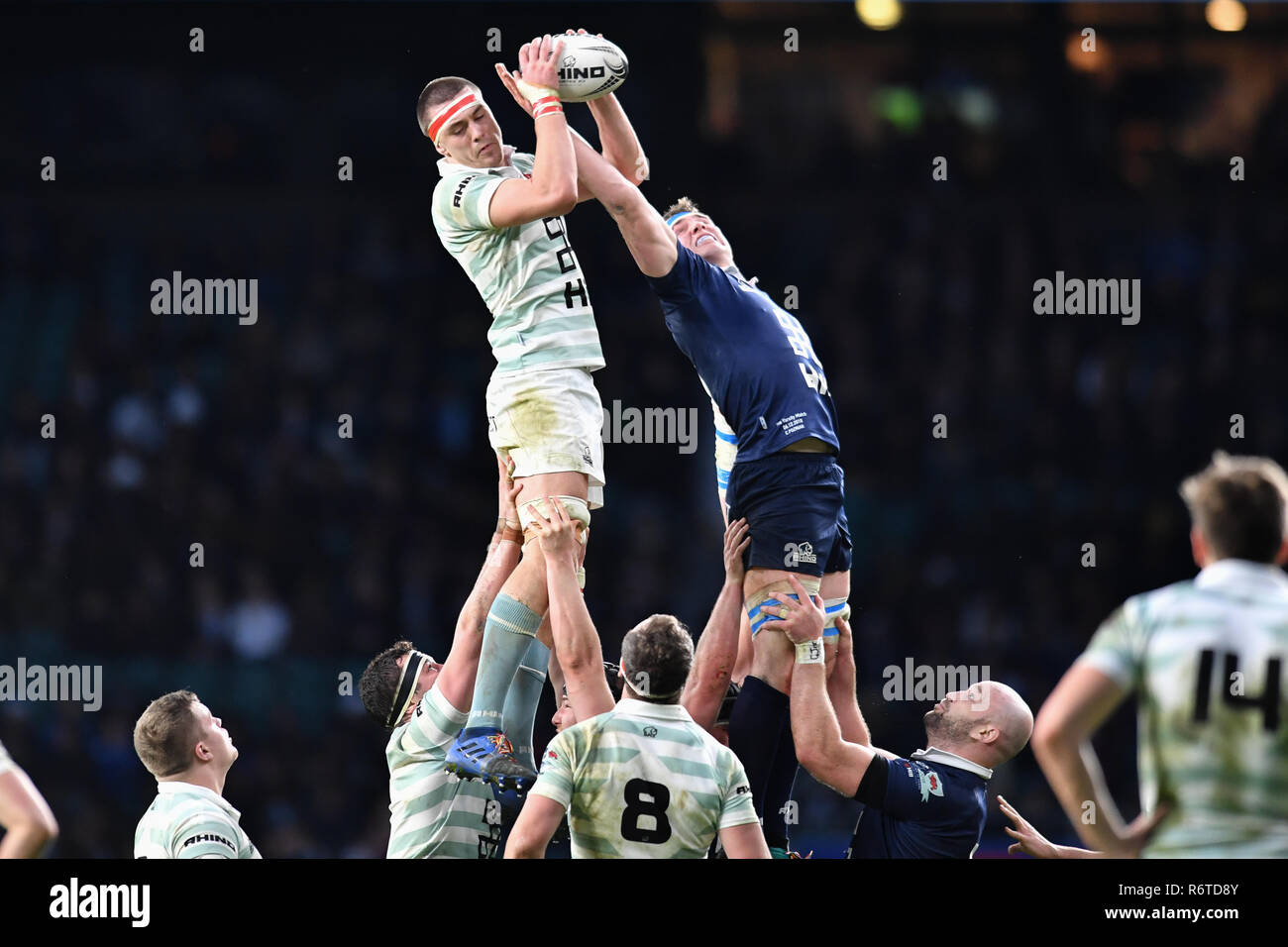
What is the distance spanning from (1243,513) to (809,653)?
2101 mm

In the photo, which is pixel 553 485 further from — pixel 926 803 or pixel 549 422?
pixel 926 803

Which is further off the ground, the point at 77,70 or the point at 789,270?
the point at 77,70

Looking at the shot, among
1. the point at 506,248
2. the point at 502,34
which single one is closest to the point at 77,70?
the point at 502,34

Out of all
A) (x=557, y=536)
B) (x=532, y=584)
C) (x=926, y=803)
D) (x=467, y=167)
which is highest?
(x=467, y=167)

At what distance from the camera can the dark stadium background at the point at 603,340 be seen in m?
13.0

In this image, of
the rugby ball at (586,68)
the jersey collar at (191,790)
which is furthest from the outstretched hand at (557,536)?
the rugby ball at (586,68)

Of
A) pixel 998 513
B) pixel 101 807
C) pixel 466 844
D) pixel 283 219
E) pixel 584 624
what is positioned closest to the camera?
pixel 584 624

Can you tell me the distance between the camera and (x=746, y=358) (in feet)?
22.5

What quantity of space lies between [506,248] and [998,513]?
786cm

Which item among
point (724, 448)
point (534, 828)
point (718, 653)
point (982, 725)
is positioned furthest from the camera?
point (724, 448)

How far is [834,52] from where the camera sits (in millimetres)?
16047

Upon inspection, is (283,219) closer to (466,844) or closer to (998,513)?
(998,513)

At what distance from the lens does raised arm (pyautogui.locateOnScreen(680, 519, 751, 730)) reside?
22.0 ft

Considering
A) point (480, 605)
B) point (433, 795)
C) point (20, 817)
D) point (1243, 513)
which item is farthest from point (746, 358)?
point (20, 817)
